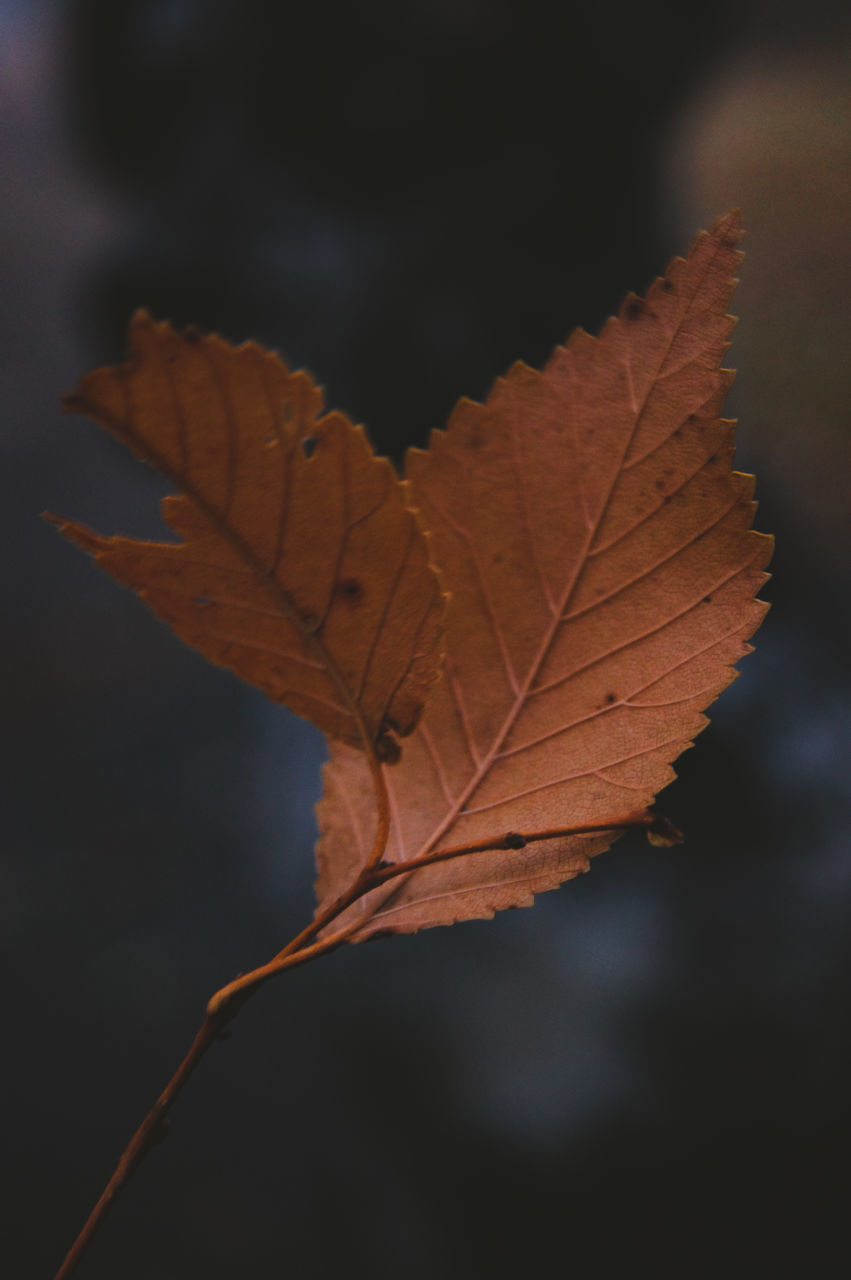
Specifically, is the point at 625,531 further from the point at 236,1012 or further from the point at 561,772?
the point at 236,1012

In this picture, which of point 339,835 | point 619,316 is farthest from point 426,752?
point 619,316

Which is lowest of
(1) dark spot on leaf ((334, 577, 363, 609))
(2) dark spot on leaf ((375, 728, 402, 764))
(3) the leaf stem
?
(3) the leaf stem

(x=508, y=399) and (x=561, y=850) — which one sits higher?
(x=508, y=399)

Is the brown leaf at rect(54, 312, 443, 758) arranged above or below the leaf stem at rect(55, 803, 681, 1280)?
above

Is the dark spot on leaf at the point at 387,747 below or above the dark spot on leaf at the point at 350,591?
below
